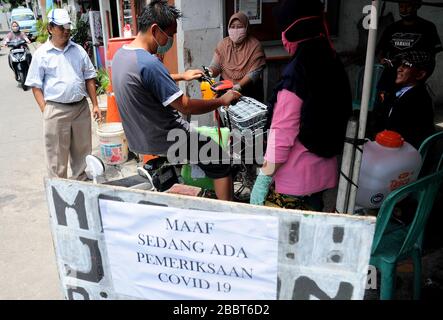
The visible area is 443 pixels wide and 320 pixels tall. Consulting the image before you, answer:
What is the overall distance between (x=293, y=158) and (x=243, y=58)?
2.46 metres

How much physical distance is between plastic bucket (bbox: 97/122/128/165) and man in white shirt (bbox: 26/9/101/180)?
0.46 meters


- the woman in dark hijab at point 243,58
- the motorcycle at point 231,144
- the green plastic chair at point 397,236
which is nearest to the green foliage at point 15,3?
the woman in dark hijab at point 243,58

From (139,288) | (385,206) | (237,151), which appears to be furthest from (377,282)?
(139,288)

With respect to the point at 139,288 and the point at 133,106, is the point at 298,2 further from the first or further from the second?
the point at 139,288

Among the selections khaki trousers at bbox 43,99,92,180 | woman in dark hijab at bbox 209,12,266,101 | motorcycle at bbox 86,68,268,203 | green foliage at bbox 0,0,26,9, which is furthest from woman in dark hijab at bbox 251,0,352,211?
green foliage at bbox 0,0,26,9

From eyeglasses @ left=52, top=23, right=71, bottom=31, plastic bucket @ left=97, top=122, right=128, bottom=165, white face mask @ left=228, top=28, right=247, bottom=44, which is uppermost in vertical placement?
eyeglasses @ left=52, top=23, right=71, bottom=31

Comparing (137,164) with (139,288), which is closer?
(139,288)

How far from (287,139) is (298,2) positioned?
70 centimetres

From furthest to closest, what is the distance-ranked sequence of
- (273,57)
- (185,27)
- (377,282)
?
(273,57) < (185,27) < (377,282)

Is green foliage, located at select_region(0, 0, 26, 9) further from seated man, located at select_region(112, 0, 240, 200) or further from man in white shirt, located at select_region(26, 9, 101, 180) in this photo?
seated man, located at select_region(112, 0, 240, 200)

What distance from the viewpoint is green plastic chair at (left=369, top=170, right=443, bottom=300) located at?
2.08 m

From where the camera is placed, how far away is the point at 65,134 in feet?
14.1

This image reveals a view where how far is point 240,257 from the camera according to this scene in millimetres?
1794
